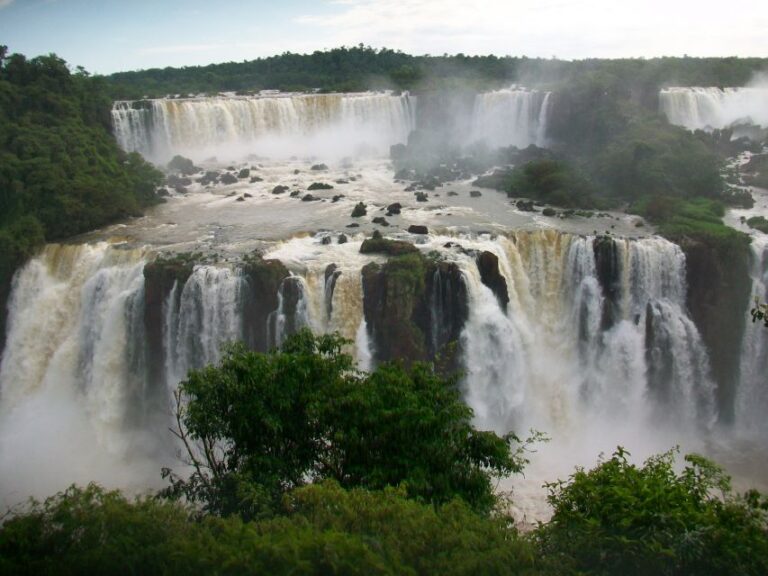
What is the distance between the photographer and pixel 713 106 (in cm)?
3803

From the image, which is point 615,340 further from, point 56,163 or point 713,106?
point 713,106

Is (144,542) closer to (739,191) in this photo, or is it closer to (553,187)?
(553,187)

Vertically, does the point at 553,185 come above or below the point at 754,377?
above

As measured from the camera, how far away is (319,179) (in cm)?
3125

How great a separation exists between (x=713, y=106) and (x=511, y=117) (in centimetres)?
1082

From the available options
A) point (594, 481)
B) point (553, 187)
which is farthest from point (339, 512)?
point (553, 187)

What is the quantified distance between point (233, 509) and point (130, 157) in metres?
23.3

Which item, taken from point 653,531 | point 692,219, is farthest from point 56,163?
point 653,531

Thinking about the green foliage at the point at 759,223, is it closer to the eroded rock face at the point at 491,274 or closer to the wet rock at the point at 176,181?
the eroded rock face at the point at 491,274

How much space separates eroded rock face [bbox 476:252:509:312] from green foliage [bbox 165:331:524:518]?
9.33 metres

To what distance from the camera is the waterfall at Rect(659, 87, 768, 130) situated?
37312mm

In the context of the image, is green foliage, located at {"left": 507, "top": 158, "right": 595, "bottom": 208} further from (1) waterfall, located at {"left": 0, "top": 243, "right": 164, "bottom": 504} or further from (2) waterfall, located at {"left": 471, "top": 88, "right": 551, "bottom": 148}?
(1) waterfall, located at {"left": 0, "top": 243, "right": 164, "bottom": 504}

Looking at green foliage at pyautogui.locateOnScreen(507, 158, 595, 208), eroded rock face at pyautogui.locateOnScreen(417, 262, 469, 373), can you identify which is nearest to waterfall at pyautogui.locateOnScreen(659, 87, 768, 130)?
green foliage at pyautogui.locateOnScreen(507, 158, 595, 208)

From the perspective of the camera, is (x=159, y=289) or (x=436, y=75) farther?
(x=436, y=75)
